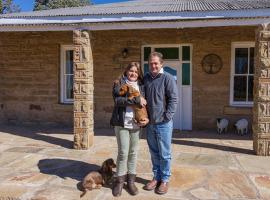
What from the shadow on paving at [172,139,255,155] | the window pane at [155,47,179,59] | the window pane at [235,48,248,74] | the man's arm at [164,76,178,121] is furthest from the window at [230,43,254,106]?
the man's arm at [164,76,178,121]

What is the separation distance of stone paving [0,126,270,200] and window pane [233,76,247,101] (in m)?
1.43

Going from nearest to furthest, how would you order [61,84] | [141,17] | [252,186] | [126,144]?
[126,144] → [252,186] → [141,17] → [61,84]

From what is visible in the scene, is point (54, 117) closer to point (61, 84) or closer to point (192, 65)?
point (61, 84)

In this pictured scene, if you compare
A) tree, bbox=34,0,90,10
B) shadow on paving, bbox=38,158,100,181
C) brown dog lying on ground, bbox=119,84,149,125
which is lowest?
shadow on paving, bbox=38,158,100,181

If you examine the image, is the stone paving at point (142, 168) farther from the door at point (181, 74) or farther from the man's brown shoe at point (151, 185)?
the door at point (181, 74)

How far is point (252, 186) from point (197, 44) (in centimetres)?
549

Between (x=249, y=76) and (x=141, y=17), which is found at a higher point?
(x=141, y=17)

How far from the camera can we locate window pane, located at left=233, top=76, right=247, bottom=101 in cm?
955

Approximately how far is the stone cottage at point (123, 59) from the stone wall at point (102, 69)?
29 mm

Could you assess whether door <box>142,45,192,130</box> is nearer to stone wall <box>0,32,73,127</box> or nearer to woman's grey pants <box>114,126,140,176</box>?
stone wall <box>0,32,73,127</box>

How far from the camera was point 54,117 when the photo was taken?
10.4m

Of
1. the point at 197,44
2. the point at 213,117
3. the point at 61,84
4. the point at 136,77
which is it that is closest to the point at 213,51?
the point at 197,44

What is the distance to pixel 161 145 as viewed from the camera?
4.35 meters

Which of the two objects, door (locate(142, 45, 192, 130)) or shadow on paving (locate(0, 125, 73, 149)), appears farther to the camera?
door (locate(142, 45, 192, 130))
